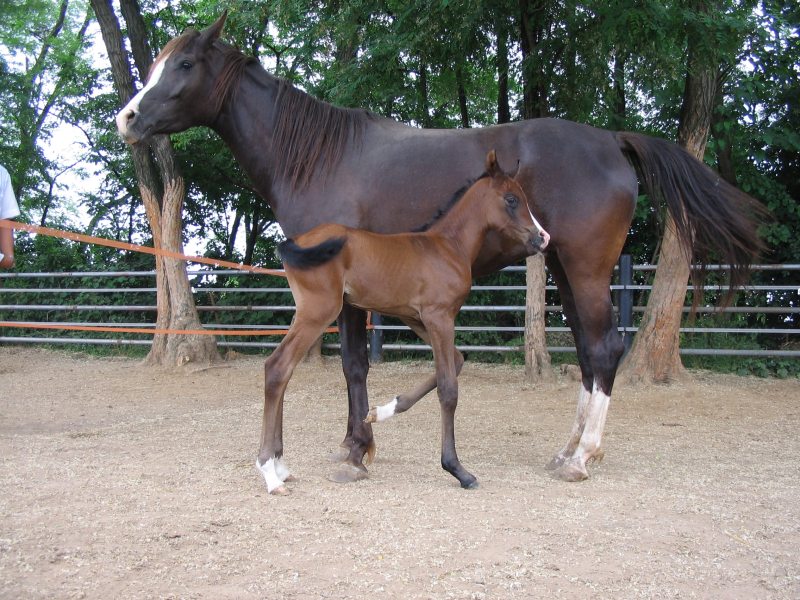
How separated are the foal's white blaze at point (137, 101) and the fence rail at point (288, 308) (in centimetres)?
545

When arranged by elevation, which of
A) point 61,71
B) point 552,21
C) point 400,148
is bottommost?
point 400,148

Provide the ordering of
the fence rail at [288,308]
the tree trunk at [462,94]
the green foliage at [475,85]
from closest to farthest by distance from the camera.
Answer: the green foliage at [475,85] → the fence rail at [288,308] → the tree trunk at [462,94]

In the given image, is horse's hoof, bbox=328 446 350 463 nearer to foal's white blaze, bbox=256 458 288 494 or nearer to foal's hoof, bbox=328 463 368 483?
foal's hoof, bbox=328 463 368 483

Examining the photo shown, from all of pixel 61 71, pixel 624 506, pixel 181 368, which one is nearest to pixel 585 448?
pixel 624 506

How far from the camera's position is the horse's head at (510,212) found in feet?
14.2

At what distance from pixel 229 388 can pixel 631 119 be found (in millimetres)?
6999

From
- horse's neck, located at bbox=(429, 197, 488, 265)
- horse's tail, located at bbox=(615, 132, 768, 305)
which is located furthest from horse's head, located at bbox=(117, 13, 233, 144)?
horse's tail, located at bbox=(615, 132, 768, 305)

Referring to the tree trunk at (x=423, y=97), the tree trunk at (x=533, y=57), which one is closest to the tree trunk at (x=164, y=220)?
the tree trunk at (x=423, y=97)

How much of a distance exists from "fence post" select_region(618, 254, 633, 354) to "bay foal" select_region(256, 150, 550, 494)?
518cm

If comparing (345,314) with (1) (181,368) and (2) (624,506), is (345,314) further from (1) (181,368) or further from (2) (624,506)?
(1) (181,368)

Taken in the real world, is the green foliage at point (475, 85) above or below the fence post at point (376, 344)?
above

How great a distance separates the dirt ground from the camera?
2707mm

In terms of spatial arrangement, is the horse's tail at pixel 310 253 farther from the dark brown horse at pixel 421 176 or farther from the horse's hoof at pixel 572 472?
the horse's hoof at pixel 572 472

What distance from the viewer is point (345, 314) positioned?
15.3 feet
